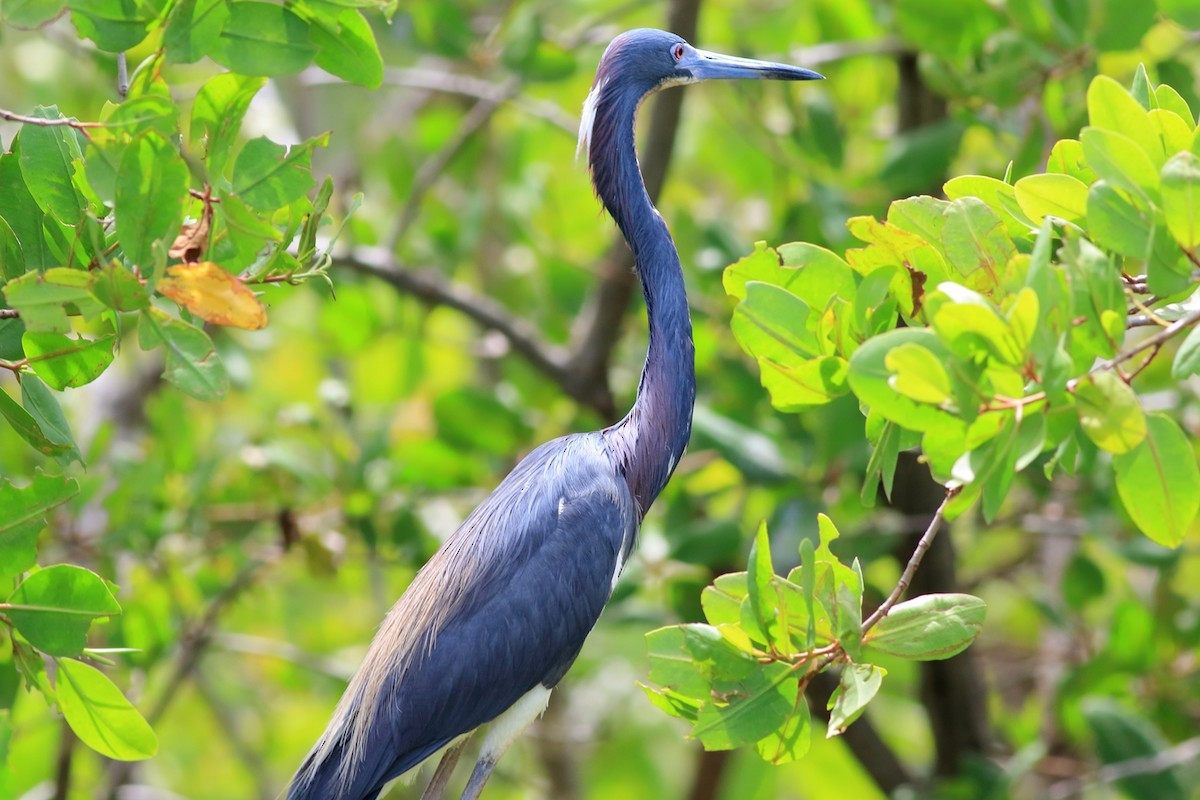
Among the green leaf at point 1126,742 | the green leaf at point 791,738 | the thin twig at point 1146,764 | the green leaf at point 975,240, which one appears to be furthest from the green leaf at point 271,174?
the thin twig at point 1146,764

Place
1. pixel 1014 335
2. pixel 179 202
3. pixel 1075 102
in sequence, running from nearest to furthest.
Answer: pixel 1014 335
pixel 179 202
pixel 1075 102

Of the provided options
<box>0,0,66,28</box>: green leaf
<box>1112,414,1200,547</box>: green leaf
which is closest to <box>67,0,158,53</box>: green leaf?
<box>0,0,66,28</box>: green leaf

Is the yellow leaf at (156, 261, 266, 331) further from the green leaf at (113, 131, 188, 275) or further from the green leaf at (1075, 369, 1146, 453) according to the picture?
the green leaf at (1075, 369, 1146, 453)

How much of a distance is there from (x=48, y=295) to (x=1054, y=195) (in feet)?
4.98

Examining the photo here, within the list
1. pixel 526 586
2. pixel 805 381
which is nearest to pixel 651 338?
pixel 526 586

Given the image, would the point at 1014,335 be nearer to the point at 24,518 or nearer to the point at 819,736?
the point at 24,518

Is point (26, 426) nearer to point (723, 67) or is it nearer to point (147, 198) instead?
point (147, 198)

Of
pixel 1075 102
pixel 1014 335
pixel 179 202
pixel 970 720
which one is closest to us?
pixel 1014 335

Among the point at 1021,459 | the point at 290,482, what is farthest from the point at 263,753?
the point at 1021,459

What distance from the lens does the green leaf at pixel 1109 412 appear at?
5.71ft

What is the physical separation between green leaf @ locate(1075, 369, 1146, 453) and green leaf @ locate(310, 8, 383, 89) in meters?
1.34

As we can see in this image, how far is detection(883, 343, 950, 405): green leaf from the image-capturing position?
174cm

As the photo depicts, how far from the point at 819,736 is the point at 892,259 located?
4.39 metres

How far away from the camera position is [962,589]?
5059 mm
